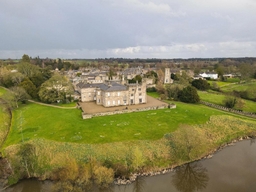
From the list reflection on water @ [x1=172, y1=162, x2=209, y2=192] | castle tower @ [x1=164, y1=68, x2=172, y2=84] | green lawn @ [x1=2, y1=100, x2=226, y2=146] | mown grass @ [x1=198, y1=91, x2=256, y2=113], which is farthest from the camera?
castle tower @ [x1=164, y1=68, x2=172, y2=84]

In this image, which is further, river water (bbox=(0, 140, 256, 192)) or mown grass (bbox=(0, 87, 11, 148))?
mown grass (bbox=(0, 87, 11, 148))

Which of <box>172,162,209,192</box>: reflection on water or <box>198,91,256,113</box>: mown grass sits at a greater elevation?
<box>198,91,256,113</box>: mown grass

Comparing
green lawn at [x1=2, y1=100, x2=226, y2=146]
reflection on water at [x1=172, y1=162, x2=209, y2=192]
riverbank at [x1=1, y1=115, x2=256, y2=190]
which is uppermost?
green lawn at [x1=2, y1=100, x2=226, y2=146]

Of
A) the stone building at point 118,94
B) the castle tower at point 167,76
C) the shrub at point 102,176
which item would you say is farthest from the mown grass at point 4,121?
the castle tower at point 167,76

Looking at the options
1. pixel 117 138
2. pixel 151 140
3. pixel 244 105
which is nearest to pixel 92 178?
pixel 117 138

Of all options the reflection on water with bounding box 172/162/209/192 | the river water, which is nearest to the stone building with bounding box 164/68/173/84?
the river water

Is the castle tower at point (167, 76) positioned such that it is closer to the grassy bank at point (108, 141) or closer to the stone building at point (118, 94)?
the stone building at point (118, 94)

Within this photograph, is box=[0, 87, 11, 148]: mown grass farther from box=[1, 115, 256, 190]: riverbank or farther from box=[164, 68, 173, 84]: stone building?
box=[164, 68, 173, 84]: stone building
